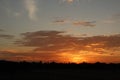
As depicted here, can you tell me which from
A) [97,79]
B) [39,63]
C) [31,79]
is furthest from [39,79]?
[39,63]

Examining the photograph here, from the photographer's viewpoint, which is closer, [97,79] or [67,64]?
[97,79]

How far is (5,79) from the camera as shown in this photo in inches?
1513

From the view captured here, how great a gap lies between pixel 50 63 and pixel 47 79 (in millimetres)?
57628

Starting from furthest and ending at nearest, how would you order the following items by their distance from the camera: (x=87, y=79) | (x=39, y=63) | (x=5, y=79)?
(x=39, y=63), (x=87, y=79), (x=5, y=79)

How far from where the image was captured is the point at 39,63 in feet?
313

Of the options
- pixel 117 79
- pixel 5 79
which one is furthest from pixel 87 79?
pixel 5 79

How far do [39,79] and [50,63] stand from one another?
57.4 meters

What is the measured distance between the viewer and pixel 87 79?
135 feet

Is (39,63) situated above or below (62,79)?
above

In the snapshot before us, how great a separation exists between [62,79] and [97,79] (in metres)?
4.69

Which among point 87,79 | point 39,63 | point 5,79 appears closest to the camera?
point 5,79

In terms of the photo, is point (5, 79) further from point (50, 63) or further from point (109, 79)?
point (50, 63)

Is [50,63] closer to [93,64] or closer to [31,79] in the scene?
[93,64]

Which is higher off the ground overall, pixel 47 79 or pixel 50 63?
pixel 50 63
